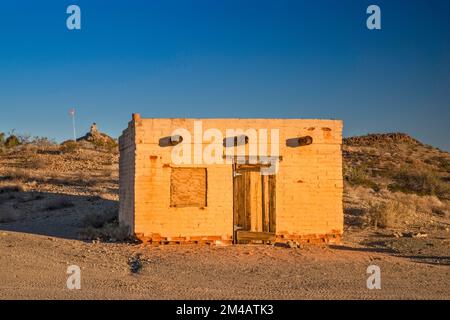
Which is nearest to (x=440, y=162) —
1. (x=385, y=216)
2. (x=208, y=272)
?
(x=385, y=216)

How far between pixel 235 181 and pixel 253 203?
2.63 ft

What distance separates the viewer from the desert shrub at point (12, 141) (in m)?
49.0

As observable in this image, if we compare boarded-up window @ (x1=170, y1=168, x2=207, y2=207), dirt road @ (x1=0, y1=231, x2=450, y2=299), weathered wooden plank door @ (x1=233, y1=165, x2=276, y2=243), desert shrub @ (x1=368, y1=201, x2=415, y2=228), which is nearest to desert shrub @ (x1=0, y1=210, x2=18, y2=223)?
dirt road @ (x1=0, y1=231, x2=450, y2=299)

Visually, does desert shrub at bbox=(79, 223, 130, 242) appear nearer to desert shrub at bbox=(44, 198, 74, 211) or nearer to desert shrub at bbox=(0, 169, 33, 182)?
desert shrub at bbox=(44, 198, 74, 211)

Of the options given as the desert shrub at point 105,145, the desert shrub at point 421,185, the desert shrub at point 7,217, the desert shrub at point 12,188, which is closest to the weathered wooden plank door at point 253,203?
the desert shrub at point 7,217

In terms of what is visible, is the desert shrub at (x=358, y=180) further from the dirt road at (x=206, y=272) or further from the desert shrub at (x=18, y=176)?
the dirt road at (x=206, y=272)

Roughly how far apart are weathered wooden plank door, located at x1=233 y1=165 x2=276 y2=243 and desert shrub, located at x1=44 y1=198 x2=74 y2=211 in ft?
36.2

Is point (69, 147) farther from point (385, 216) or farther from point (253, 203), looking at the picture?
point (253, 203)

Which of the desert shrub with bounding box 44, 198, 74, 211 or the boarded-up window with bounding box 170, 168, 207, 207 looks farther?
the desert shrub with bounding box 44, 198, 74, 211

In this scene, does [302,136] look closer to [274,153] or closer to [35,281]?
[274,153]

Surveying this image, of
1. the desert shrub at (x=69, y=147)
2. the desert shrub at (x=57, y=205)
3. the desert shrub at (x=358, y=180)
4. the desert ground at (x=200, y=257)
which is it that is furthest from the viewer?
the desert shrub at (x=69, y=147)

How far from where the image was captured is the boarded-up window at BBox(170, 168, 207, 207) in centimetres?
1523

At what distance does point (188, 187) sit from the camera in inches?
602

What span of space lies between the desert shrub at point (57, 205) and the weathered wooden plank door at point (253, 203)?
11039 mm
